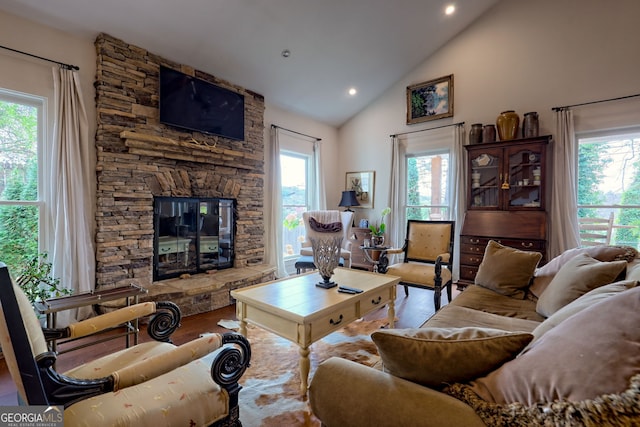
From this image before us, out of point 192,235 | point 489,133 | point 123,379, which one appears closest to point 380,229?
point 489,133

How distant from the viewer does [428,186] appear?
198 inches

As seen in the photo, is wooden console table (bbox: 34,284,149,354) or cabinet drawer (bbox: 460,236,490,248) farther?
cabinet drawer (bbox: 460,236,490,248)

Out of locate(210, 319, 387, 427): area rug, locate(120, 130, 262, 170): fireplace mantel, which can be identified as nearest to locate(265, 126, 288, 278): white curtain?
locate(120, 130, 262, 170): fireplace mantel

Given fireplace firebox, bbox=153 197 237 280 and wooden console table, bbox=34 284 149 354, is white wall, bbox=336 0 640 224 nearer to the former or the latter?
fireplace firebox, bbox=153 197 237 280

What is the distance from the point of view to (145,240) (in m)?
3.22

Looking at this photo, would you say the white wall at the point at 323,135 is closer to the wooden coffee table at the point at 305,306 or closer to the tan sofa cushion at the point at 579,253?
the wooden coffee table at the point at 305,306

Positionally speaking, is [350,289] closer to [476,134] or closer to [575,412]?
[575,412]

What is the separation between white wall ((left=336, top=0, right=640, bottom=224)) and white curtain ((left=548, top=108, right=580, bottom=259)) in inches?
7.1

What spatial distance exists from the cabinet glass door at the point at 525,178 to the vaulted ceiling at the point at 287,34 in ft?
6.89

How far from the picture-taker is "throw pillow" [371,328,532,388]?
89 centimetres

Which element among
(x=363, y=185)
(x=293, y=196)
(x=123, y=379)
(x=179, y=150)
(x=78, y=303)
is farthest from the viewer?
(x=363, y=185)

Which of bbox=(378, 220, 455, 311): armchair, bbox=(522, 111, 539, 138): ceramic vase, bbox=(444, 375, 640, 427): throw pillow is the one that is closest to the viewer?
bbox=(444, 375, 640, 427): throw pillow

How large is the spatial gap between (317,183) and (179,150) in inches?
100

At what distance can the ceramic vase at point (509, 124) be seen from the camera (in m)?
3.93
